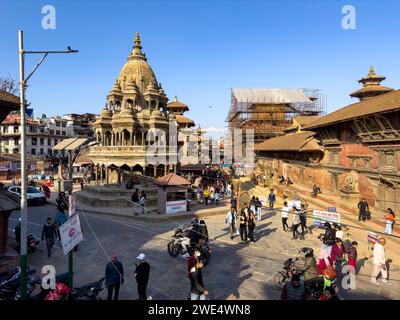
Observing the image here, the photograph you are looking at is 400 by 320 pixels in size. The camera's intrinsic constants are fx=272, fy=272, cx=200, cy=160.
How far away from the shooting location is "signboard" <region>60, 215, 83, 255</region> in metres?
7.11

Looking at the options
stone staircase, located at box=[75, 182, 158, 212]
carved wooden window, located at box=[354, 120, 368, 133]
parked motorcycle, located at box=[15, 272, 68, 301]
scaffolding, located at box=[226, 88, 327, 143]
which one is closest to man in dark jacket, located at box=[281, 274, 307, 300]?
parked motorcycle, located at box=[15, 272, 68, 301]

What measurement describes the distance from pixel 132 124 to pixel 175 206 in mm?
10884

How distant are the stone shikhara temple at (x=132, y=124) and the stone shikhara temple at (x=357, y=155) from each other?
13.7m

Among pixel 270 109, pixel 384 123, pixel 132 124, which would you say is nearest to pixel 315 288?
pixel 384 123

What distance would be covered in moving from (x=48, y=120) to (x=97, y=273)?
69.6 m

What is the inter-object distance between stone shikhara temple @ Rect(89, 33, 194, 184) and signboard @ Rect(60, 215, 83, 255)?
1707 cm

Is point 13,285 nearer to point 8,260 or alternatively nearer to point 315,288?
point 8,260

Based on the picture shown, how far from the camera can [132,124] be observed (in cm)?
2552

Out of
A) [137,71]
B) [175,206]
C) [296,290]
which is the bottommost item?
[296,290]

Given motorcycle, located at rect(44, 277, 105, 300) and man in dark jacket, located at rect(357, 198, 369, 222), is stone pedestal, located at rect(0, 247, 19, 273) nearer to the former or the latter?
motorcycle, located at rect(44, 277, 105, 300)

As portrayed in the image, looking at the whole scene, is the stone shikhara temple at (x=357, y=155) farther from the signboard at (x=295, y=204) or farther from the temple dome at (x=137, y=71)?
the temple dome at (x=137, y=71)

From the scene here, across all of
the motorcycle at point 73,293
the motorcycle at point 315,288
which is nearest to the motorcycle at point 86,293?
the motorcycle at point 73,293

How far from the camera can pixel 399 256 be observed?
12039 mm
